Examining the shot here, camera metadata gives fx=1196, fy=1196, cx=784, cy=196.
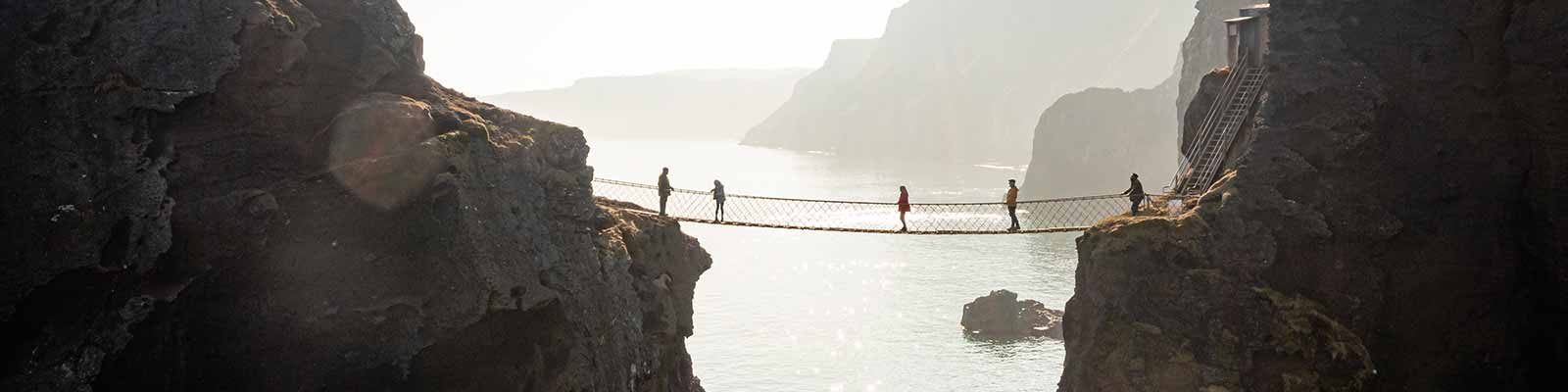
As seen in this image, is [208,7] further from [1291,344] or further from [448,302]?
[1291,344]

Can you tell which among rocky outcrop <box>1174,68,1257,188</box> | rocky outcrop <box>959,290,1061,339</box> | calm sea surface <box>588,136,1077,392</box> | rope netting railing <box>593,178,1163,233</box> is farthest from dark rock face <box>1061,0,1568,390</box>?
rope netting railing <box>593,178,1163,233</box>

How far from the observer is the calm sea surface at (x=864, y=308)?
5291 centimetres

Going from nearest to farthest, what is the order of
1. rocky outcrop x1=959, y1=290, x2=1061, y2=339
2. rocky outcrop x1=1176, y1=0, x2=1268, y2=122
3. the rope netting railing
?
rocky outcrop x1=959, y1=290, x2=1061, y2=339 → the rope netting railing → rocky outcrop x1=1176, y1=0, x2=1268, y2=122

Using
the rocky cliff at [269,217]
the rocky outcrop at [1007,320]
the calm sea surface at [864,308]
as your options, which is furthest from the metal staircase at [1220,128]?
the rocky outcrop at [1007,320]

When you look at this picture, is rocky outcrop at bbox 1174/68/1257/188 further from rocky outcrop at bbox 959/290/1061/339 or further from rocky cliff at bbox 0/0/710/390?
rocky outcrop at bbox 959/290/1061/339

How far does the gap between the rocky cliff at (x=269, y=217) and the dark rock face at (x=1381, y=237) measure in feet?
37.1

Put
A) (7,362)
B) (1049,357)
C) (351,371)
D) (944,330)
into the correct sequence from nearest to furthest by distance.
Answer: (7,362), (351,371), (1049,357), (944,330)

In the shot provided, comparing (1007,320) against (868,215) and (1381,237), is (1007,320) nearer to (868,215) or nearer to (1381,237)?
(1381,237)

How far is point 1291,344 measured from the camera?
73.8ft

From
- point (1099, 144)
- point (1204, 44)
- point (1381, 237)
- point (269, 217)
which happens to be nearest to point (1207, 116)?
point (1381, 237)

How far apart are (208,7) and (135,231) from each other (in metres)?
3.80

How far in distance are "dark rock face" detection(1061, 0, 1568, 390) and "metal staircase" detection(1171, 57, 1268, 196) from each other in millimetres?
2407

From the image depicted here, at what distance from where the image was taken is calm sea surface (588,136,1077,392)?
5291cm

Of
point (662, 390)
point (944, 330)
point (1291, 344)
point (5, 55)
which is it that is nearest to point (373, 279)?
point (5, 55)
